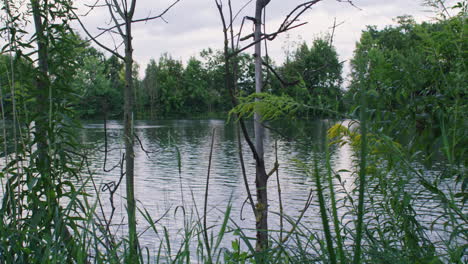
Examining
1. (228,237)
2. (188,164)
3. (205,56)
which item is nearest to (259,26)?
(228,237)

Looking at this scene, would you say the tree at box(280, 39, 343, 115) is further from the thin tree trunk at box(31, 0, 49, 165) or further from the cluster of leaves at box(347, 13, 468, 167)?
the thin tree trunk at box(31, 0, 49, 165)

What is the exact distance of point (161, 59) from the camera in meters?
87.1

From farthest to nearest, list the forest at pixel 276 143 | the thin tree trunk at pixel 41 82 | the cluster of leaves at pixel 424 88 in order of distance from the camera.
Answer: the thin tree trunk at pixel 41 82, the cluster of leaves at pixel 424 88, the forest at pixel 276 143

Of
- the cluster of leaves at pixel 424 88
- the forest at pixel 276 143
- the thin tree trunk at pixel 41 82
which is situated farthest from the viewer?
the thin tree trunk at pixel 41 82

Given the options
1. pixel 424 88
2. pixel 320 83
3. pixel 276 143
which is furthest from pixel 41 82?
pixel 424 88

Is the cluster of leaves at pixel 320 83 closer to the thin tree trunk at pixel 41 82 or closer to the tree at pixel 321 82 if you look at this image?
the tree at pixel 321 82

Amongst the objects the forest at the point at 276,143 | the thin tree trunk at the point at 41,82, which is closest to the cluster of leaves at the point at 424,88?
the forest at the point at 276,143

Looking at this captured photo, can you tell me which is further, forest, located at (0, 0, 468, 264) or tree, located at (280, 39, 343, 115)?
tree, located at (280, 39, 343, 115)

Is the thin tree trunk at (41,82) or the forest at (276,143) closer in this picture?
the forest at (276,143)

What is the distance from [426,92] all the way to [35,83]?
6.52ft

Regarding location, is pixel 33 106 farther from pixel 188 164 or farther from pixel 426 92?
pixel 188 164

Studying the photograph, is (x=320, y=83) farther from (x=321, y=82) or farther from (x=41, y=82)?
(x=41, y=82)

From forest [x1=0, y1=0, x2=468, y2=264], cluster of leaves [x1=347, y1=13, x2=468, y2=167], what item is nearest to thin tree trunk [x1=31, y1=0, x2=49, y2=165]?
forest [x1=0, y1=0, x2=468, y2=264]

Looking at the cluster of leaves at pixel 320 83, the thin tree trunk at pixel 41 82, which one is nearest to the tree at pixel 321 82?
the cluster of leaves at pixel 320 83
